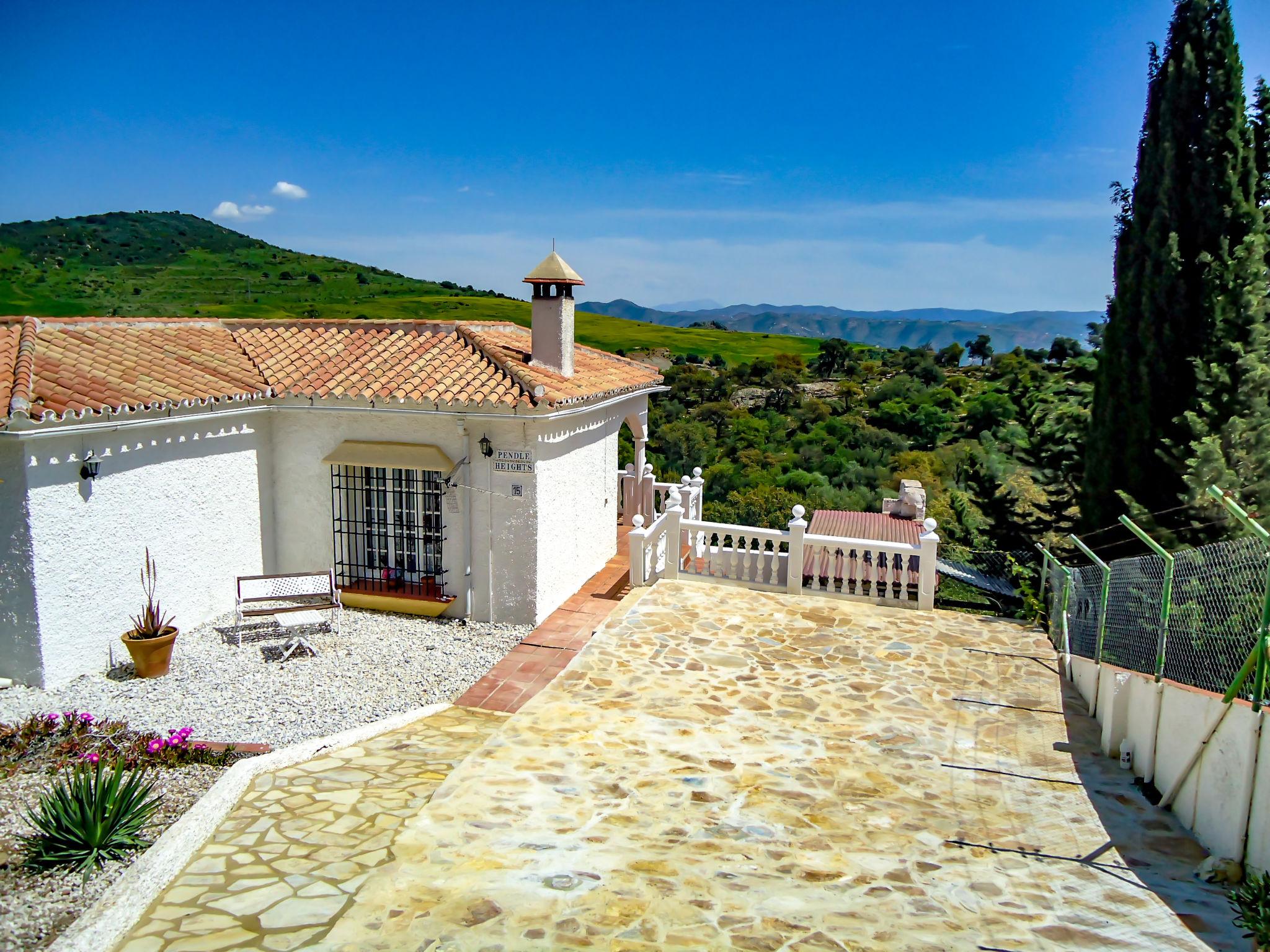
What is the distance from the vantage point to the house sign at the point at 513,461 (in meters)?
11.1

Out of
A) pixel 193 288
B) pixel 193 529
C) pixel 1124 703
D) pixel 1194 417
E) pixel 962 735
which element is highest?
pixel 193 288

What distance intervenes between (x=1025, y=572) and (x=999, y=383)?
132ft

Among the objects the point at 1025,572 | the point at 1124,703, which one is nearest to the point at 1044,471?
the point at 1025,572

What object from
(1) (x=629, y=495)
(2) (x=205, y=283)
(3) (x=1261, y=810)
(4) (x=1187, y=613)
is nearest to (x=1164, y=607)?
(4) (x=1187, y=613)

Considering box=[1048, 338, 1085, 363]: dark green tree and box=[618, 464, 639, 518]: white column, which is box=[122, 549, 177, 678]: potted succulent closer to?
box=[618, 464, 639, 518]: white column

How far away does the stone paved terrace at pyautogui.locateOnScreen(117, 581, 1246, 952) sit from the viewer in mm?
4941

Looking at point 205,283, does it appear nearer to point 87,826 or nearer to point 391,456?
point 391,456

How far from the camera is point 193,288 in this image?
68.8 metres

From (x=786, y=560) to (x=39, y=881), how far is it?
10.3m

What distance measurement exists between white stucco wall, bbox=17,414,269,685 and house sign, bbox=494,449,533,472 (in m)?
3.65

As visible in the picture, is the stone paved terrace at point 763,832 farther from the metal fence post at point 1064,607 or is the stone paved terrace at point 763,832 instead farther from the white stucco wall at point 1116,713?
the metal fence post at point 1064,607

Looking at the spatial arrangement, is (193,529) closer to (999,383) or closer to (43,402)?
(43,402)

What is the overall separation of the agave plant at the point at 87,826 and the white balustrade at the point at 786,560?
8042 millimetres

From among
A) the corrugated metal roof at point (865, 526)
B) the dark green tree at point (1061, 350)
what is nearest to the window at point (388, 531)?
the corrugated metal roof at point (865, 526)
